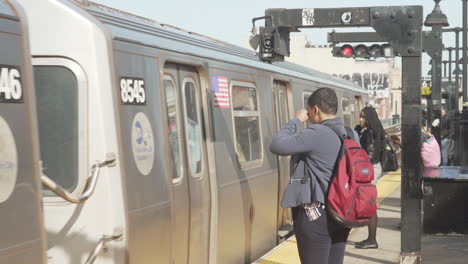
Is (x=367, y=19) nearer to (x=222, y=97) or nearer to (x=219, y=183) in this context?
(x=222, y=97)

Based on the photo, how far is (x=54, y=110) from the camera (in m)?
5.35

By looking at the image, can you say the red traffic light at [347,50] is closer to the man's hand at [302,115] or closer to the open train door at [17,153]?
the man's hand at [302,115]

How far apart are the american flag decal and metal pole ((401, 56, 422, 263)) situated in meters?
1.89

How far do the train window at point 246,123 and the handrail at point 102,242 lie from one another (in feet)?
11.2

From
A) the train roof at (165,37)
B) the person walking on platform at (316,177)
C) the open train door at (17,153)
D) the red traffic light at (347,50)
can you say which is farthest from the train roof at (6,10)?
the red traffic light at (347,50)

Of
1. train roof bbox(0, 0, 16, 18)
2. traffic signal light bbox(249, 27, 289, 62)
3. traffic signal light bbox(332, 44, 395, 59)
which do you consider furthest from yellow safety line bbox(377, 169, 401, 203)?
train roof bbox(0, 0, 16, 18)

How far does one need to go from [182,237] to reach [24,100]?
2.91m

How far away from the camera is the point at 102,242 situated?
5250 mm

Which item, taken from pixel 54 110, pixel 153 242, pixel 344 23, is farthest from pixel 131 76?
pixel 344 23

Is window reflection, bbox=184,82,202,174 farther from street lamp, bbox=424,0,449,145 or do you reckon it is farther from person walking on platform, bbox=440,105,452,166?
person walking on platform, bbox=440,105,452,166

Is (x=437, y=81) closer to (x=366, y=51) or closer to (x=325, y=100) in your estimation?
(x=366, y=51)

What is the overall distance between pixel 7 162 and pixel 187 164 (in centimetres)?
311

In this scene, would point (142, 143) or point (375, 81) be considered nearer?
point (142, 143)

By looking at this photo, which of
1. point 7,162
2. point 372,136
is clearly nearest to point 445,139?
point 372,136
